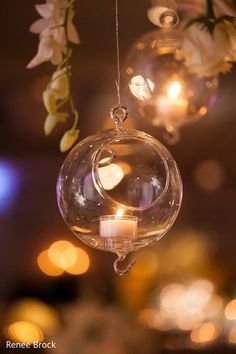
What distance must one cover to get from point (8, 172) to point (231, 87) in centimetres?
97

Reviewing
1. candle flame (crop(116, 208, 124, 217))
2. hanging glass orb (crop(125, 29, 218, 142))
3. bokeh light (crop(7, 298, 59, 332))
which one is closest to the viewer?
candle flame (crop(116, 208, 124, 217))

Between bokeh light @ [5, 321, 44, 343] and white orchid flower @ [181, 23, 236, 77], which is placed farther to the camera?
bokeh light @ [5, 321, 44, 343]

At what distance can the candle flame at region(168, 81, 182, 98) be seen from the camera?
80cm

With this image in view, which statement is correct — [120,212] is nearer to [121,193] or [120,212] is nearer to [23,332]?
[121,193]

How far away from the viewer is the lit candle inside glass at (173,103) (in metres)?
0.80

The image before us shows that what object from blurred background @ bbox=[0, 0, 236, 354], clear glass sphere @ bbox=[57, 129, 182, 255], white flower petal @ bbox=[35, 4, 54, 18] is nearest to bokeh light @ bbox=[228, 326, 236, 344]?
blurred background @ bbox=[0, 0, 236, 354]

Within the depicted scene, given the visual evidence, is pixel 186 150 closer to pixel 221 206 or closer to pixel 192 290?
pixel 221 206

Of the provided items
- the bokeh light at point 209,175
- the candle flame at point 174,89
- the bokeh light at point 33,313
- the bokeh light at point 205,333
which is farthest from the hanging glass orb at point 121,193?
the bokeh light at point 209,175

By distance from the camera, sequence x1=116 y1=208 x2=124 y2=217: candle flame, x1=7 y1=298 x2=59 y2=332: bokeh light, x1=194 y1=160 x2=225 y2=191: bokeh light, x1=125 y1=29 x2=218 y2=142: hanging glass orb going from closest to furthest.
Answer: x1=116 y1=208 x2=124 y2=217: candle flame < x1=125 y1=29 x2=218 y2=142: hanging glass orb < x1=7 y1=298 x2=59 y2=332: bokeh light < x1=194 y1=160 x2=225 y2=191: bokeh light

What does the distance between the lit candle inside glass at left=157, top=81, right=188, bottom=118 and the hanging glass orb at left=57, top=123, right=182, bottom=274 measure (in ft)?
0.78

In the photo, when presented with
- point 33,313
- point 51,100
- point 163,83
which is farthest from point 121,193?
point 33,313

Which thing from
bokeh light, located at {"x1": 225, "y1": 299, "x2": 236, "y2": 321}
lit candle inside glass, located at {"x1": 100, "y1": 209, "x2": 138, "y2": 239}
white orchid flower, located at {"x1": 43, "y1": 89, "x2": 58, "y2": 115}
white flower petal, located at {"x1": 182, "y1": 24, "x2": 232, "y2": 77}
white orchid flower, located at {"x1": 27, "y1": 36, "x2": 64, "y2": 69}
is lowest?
lit candle inside glass, located at {"x1": 100, "y1": 209, "x2": 138, "y2": 239}

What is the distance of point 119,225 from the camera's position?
0.55 meters

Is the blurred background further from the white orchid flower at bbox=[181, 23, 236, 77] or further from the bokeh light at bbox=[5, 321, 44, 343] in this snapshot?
the white orchid flower at bbox=[181, 23, 236, 77]
